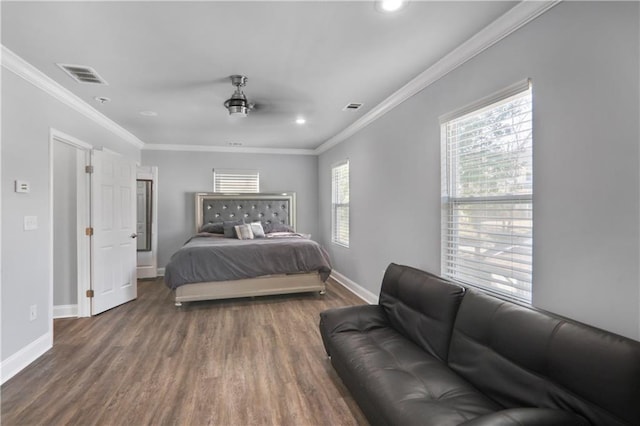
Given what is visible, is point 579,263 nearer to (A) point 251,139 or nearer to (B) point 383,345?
(B) point 383,345

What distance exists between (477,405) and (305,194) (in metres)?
5.34

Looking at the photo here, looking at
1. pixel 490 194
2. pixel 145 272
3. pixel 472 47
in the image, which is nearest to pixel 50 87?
pixel 145 272

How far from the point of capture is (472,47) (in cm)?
222

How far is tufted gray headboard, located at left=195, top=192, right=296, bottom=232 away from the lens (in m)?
5.83

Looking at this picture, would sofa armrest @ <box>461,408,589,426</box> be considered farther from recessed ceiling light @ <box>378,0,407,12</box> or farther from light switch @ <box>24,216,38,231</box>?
light switch @ <box>24,216,38,231</box>

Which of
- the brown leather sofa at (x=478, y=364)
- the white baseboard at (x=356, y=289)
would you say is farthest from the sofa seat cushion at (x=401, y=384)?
the white baseboard at (x=356, y=289)

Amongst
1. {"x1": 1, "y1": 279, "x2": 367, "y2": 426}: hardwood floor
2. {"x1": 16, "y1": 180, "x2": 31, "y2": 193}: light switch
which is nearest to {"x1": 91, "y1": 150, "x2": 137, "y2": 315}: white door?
{"x1": 1, "y1": 279, "x2": 367, "y2": 426}: hardwood floor

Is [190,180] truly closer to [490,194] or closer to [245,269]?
[245,269]

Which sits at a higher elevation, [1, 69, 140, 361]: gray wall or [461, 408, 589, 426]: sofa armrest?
[1, 69, 140, 361]: gray wall

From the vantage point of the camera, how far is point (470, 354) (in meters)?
1.67

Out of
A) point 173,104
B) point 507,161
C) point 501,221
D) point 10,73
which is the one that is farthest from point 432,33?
point 10,73

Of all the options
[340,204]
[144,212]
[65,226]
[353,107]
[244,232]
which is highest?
[353,107]

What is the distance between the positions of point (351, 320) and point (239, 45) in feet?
7.47

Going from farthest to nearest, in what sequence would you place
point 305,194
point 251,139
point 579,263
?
point 305,194
point 251,139
point 579,263
